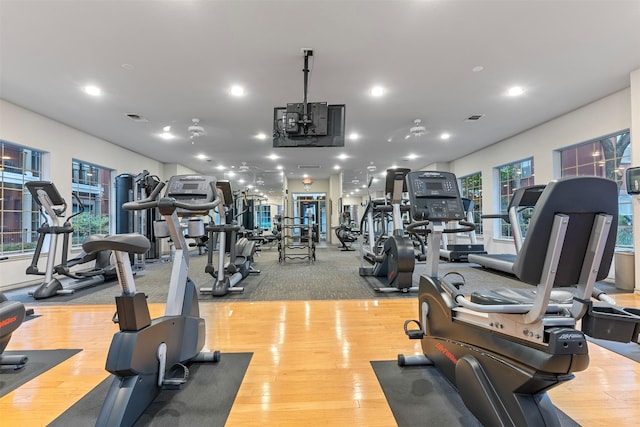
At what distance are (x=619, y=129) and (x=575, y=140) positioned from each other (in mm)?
739

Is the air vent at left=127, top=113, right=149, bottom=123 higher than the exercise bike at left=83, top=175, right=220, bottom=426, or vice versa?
the air vent at left=127, top=113, right=149, bottom=123

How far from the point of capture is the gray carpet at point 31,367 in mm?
1886

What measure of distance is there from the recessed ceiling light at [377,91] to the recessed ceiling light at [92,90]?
3995 millimetres

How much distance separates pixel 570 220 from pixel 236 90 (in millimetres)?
4291

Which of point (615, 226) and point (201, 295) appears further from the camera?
point (201, 295)

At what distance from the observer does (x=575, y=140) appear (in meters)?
5.27

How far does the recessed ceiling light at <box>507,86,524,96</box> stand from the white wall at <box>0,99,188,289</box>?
7.89 m

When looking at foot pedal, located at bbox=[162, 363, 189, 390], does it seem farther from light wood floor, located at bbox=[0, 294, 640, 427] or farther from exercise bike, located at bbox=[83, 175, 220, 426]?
light wood floor, located at bbox=[0, 294, 640, 427]

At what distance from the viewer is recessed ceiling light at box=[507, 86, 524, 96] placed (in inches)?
170

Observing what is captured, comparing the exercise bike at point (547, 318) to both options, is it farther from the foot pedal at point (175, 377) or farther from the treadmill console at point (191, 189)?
the treadmill console at point (191, 189)

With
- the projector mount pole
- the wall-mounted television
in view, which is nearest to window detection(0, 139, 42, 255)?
the wall-mounted television

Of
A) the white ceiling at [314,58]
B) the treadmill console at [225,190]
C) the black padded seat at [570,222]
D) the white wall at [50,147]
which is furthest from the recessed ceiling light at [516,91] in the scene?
the white wall at [50,147]

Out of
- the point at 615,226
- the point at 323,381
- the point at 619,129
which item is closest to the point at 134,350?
the point at 323,381

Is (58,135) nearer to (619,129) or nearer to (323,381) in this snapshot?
(323,381)
